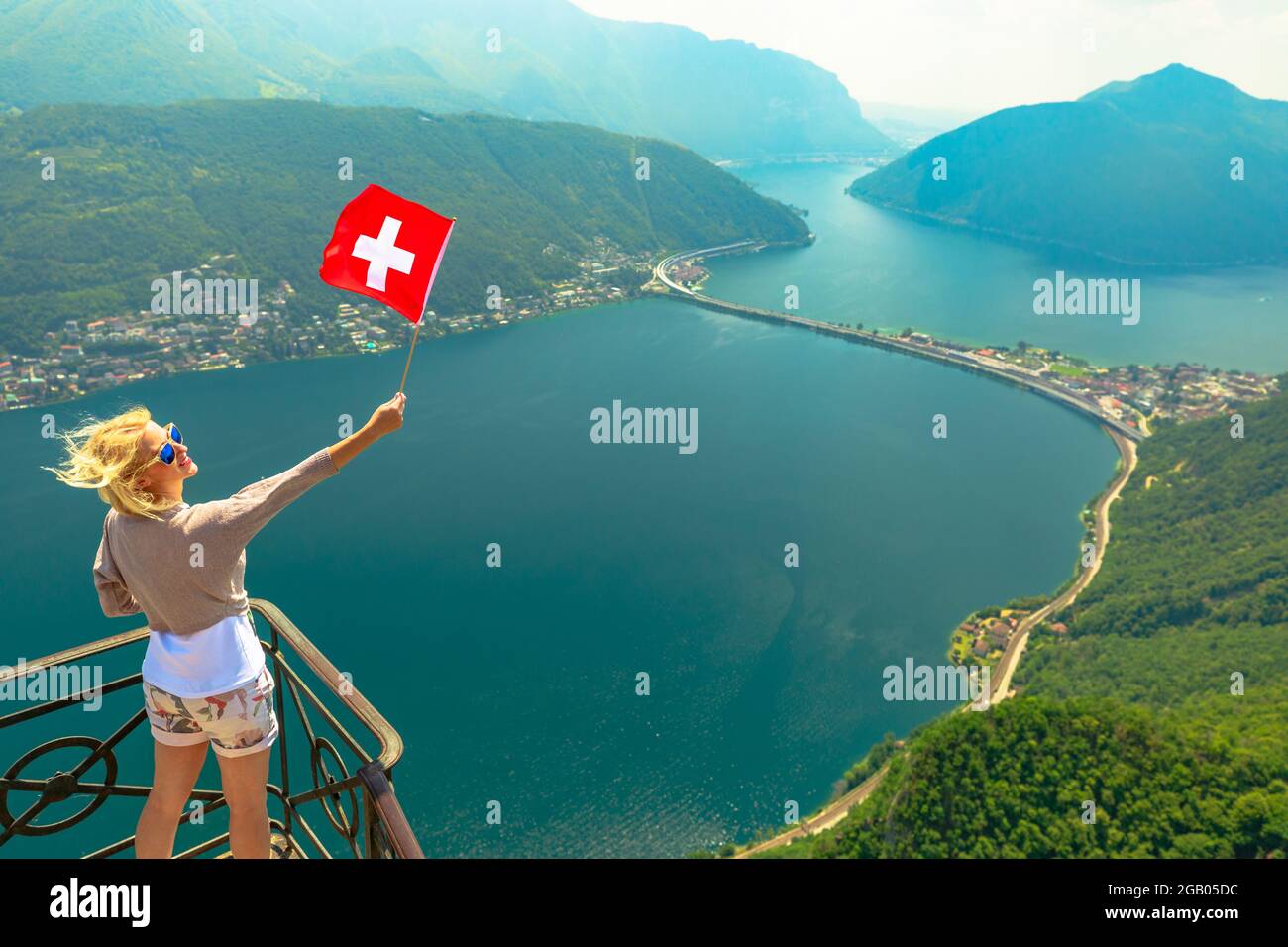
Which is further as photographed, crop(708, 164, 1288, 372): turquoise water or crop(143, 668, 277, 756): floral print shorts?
crop(708, 164, 1288, 372): turquoise water

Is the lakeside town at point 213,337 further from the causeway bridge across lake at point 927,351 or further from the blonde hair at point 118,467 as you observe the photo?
the blonde hair at point 118,467

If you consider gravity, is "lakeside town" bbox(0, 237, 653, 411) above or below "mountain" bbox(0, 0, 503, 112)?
below

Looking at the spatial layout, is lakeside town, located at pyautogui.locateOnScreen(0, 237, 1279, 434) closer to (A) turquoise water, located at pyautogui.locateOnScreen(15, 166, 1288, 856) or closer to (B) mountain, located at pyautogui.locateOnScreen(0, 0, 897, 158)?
(A) turquoise water, located at pyautogui.locateOnScreen(15, 166, 1288, 856)

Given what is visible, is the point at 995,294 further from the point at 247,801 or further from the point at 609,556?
the point at 247,801

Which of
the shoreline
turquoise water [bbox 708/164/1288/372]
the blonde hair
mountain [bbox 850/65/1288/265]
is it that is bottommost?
the shoreline

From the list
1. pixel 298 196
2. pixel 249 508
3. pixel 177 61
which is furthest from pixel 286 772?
pixel 177 61

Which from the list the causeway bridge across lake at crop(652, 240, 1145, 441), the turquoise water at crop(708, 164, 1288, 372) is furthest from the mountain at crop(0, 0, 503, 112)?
the turquoise water at crop(708, 164, 1288, 372)

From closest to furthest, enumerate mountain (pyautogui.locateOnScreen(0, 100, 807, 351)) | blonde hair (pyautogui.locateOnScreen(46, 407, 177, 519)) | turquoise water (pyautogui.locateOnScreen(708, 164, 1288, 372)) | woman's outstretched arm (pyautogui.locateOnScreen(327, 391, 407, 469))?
blonde hair (pyautogui.locateOnScreen(46, 407, 177, 519)) → woman's outstretched arm (pyautogui.locateOnScreen(327, 391, 407, 469)) → mountain (pyautogui.locateOnScreen(0, 100, 807, 351)) → turquoise water (pyautogui.locateOnScreen(708, 164, 1288, 372))
